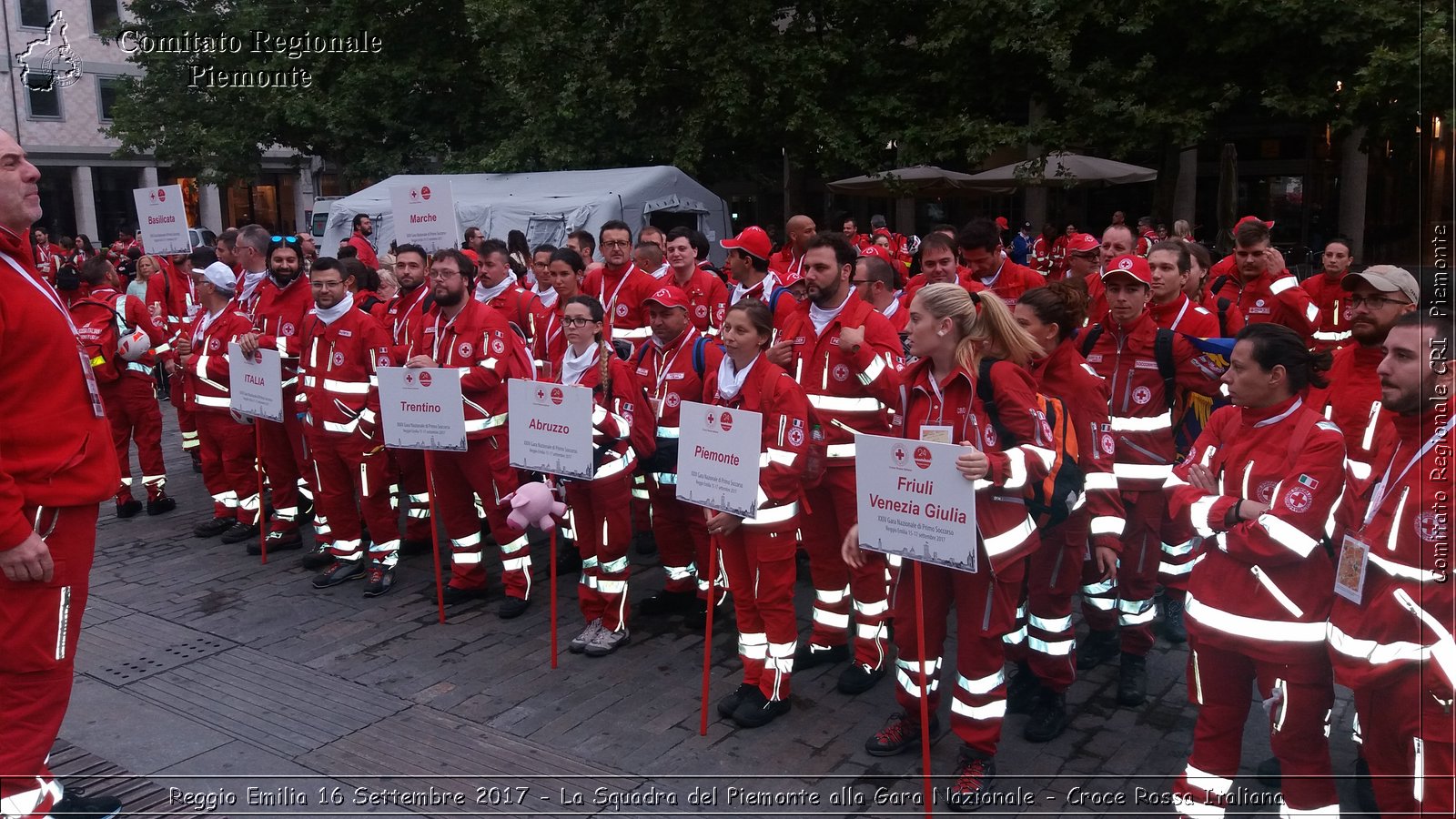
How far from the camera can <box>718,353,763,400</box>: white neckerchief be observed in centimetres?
555

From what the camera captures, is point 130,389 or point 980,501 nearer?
point 980,501

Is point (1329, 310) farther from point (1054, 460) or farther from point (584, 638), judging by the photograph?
point (584, 638)

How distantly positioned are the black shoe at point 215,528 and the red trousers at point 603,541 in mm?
4296

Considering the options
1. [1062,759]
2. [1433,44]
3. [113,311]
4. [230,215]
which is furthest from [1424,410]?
[230,215]

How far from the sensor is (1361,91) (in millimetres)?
16391

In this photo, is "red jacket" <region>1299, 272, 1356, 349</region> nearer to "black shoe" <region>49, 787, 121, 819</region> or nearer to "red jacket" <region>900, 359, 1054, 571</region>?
"red jacket" <region>900, 359, 1054, 571</region>

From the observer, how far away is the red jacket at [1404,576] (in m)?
3.25

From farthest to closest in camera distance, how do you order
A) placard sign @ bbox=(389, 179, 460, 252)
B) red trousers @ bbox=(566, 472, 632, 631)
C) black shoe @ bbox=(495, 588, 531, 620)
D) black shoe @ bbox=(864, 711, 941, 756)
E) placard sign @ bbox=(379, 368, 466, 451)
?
placard sign @ bbox=(389, 179, 460, 252) → black shoe @ bbox=(495, 588, 531, 620) → placard sign @ bbox=(379, 368, 466, 451) → red trousers @ bbox=(566, 472, 632, 631) → black shoe @ bbox=(864, 711, 941, 756)

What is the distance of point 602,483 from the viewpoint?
6.29m

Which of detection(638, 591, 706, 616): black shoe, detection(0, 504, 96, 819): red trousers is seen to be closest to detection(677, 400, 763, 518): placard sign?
detection(638, 591, 706, 616): black shoe

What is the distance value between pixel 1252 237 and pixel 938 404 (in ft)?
17.5

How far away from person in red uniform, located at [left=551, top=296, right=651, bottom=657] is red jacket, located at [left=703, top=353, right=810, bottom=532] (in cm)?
119

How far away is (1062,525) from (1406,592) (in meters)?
2.02

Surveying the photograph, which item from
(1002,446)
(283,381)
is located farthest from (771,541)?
(283,381)
